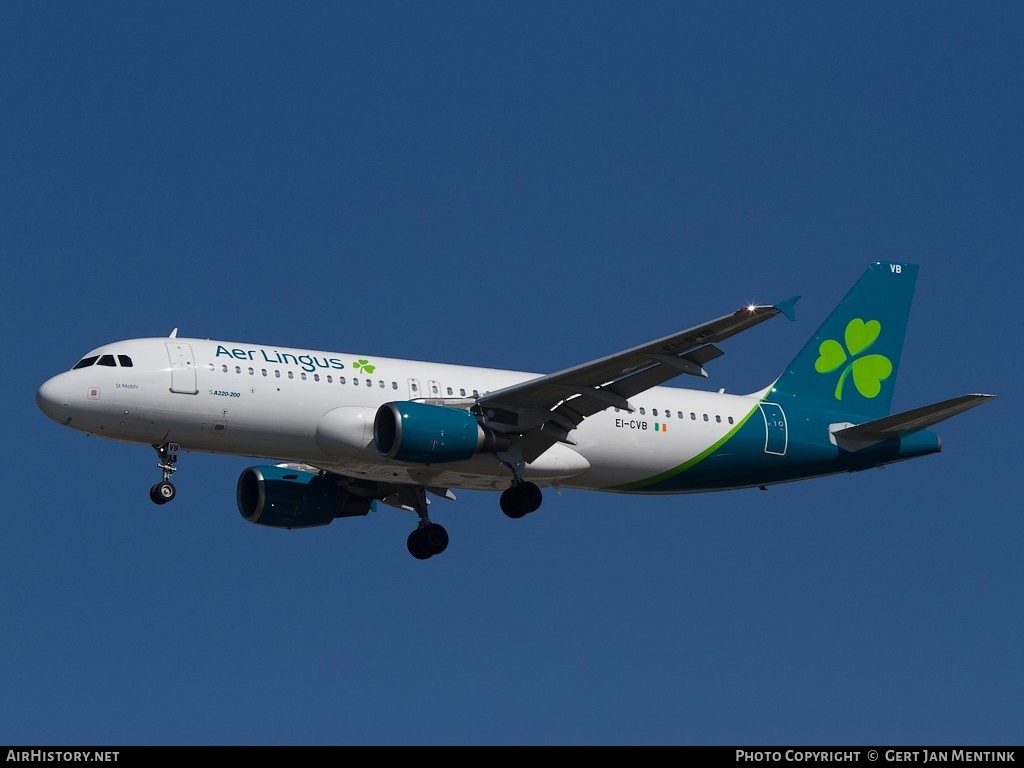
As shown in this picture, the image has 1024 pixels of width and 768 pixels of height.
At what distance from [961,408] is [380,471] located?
14.0m

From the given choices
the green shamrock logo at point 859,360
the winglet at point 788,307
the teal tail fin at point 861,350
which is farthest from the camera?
the green shamrock logo at point 859,360

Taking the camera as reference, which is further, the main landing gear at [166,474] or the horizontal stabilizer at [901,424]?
the horizontal stabilizer at [901,424]

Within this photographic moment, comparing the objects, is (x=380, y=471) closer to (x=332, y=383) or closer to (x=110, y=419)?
(x=332, y=383)

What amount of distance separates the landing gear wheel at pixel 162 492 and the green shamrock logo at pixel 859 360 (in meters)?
18.1

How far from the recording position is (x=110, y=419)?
126 ft

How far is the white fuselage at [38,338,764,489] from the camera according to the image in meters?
38.5

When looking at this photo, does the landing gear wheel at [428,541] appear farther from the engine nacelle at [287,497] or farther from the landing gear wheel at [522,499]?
the landing gear wheel at [522,499]

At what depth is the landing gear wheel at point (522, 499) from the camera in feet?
135

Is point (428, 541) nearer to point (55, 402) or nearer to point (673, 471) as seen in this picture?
point (673, 471)

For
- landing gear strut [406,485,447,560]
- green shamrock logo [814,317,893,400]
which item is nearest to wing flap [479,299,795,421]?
landing gear strut [406,485,447,560]

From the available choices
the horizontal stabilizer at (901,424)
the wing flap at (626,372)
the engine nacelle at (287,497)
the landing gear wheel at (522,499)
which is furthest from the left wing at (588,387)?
the horizontal stabilizer at (901,424)

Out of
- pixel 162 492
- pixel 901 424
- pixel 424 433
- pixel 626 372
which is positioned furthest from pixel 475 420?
pixel 901 424
